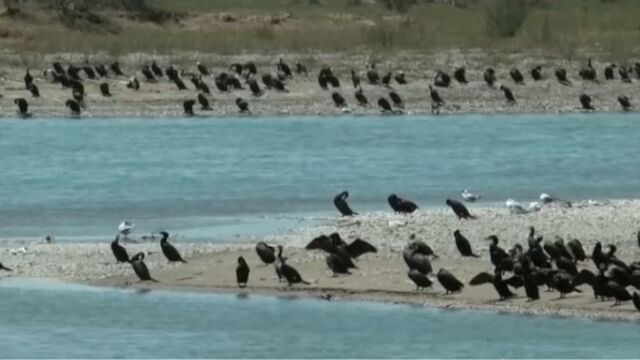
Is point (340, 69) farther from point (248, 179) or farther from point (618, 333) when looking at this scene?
point (618, 333)

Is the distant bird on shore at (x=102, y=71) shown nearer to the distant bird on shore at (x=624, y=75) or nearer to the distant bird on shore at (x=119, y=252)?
the distant bird on shore at (x=624, y=75)

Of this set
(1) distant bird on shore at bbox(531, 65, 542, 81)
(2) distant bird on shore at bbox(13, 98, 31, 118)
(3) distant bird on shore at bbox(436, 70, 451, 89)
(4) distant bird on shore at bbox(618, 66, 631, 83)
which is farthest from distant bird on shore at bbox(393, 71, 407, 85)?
(2) distant bird on shore at bbox(13, 98, 31, 118)

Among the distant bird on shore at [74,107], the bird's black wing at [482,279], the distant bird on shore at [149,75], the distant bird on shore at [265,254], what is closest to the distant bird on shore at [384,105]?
the distant bird on shore at [149,75]

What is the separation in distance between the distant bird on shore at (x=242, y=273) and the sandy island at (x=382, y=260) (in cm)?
7

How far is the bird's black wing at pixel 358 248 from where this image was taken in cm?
1983

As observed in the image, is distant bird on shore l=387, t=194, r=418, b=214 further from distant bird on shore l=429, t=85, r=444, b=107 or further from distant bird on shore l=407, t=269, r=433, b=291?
distant bird on shore l=429, t=85, r=444, b=107

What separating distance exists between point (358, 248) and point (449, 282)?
2033 millimetres

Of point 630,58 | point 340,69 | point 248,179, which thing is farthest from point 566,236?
point 630,58

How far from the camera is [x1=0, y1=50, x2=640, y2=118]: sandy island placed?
134ft

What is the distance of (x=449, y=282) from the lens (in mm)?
18125

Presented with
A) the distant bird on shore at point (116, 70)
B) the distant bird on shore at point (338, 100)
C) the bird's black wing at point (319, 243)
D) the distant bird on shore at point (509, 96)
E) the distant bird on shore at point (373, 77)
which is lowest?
the distant bird on shore at point (509, 96)

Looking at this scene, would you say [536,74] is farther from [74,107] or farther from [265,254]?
[265,254]

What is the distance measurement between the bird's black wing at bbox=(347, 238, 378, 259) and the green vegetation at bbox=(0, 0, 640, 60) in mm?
29048

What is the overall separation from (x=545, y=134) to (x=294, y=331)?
20810 mm
